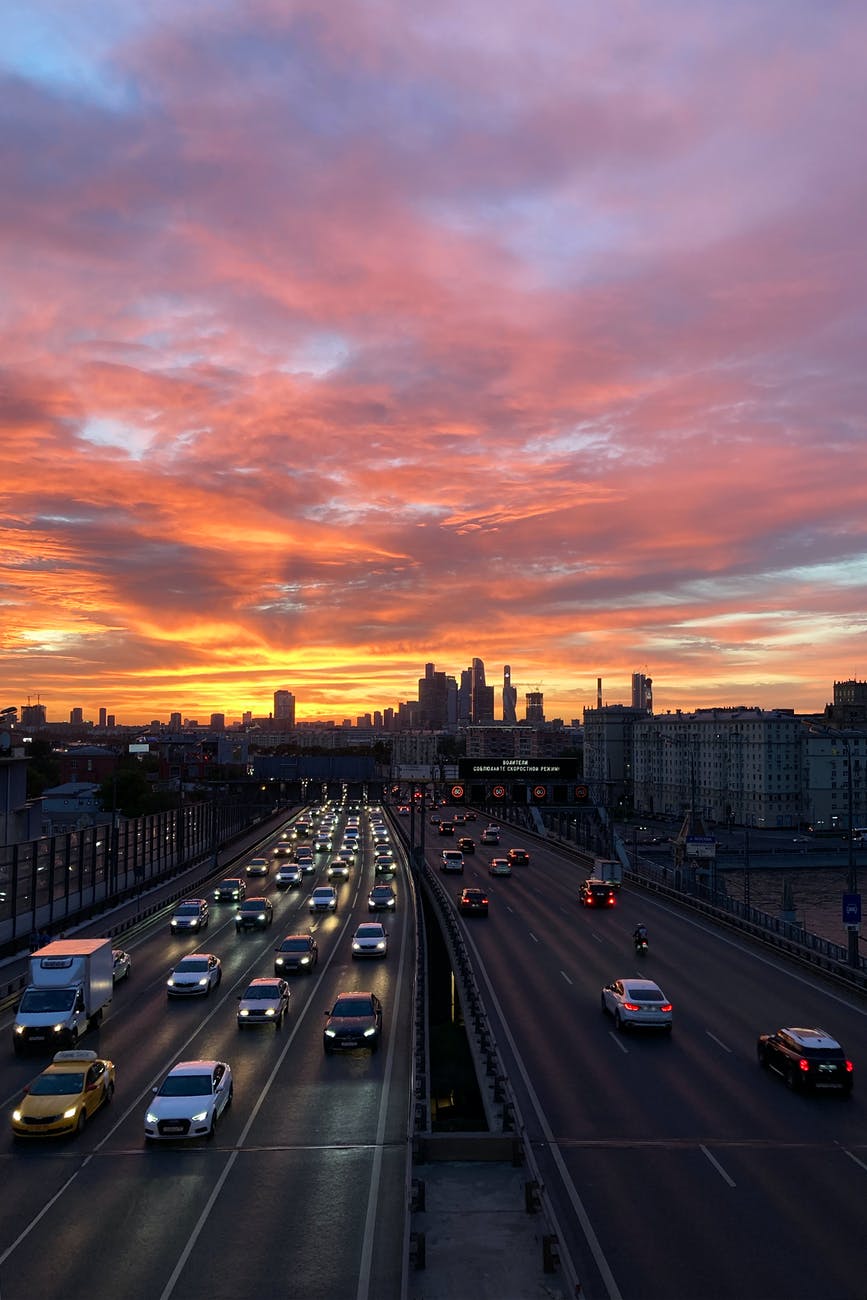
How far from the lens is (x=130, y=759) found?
534 feet

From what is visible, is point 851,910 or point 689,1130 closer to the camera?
point 689,1130

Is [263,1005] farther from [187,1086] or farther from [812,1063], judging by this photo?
[812,1063]

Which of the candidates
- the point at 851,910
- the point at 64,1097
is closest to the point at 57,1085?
the point at 64,1097

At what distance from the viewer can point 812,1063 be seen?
24.4 metres

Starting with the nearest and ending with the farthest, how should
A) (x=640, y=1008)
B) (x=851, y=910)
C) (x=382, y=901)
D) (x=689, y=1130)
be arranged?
(x=689, y=1130)
(x=640, y=1008)
(x=851, y=910)
(x=382, y=901)

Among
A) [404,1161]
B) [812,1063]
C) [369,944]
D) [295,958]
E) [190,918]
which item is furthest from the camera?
[190,918]

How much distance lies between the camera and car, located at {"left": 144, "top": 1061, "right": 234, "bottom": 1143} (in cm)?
2053

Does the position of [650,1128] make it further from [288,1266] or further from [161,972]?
[161,972]

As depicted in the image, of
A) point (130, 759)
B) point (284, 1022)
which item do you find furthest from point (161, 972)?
point (130, 759)

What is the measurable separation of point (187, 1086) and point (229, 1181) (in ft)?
11.2

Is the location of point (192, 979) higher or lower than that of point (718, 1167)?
lower

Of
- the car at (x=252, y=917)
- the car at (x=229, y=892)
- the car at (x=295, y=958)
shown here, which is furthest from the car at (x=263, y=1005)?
the car at (x=229, y=892)

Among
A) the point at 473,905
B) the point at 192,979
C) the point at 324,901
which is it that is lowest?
the point at 324,901

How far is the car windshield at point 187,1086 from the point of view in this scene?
21.3 metres
